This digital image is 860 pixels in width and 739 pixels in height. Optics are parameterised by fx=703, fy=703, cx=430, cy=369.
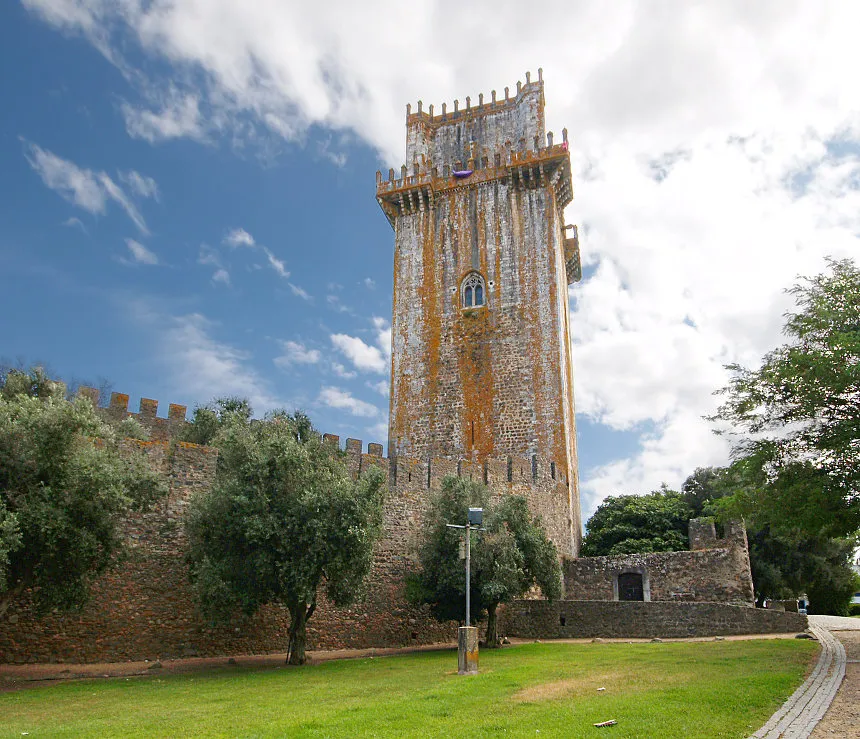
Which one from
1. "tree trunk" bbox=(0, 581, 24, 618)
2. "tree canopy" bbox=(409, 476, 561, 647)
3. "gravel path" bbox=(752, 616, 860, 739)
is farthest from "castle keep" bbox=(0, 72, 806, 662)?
"gravel path" bbox=(752, 616, 860, 739)

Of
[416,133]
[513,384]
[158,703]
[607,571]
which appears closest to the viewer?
[158,703]

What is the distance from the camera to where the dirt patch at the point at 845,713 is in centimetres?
670

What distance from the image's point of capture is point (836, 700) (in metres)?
8.36

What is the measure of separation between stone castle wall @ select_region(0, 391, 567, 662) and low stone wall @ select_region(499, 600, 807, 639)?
257 centimetres

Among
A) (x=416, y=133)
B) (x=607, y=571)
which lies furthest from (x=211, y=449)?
(x=416, y=133)

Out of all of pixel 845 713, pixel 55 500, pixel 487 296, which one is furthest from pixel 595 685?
pixel 487 296

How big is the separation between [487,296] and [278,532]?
18822mm

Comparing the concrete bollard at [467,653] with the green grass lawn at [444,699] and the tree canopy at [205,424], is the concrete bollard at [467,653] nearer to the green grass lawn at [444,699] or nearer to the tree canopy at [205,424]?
the green grass lawn at [444,699]

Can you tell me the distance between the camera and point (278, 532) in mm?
13945

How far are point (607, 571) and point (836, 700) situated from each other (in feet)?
53.8

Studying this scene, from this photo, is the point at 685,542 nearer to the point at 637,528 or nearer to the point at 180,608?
the point at 637,528

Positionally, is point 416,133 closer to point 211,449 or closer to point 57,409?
point 211,449

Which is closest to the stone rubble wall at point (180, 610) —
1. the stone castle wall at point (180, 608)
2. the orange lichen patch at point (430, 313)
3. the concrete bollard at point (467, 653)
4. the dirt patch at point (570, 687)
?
the stone castle wall at point (180, 608)

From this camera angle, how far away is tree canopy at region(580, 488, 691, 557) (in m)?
27.8
